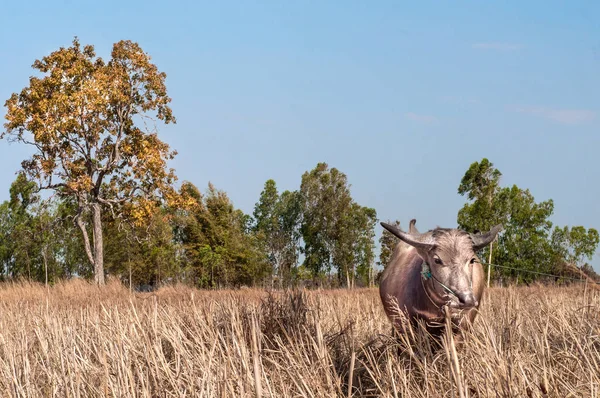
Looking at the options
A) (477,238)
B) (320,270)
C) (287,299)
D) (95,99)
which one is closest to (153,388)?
(287,299)

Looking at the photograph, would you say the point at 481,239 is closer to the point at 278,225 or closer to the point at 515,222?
the point at 515,222

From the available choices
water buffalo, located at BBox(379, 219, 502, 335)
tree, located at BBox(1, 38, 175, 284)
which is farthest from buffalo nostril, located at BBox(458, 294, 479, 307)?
tree, located at BBox(1, 38, 175, 284)

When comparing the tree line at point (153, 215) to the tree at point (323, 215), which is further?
the tree at point (323, 215)

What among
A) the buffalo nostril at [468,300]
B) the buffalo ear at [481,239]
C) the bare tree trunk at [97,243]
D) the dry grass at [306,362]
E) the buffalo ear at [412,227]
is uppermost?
the bare tree trunk at [97,243]

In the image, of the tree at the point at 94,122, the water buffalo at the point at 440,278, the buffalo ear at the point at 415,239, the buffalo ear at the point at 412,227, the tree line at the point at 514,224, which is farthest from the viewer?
the tree line at the point at 514,224

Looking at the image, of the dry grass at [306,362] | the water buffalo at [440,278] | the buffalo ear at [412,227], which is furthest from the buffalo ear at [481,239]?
the buffalo ear at [412,227]

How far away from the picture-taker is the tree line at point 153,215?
36625 millimetres

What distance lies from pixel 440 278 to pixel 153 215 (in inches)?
1353

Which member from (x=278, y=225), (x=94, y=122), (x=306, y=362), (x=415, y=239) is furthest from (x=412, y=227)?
(x=278, y=225)

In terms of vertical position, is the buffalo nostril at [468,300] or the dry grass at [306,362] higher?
the buffalo nostril at [468,300]

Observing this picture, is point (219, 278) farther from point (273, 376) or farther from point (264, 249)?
point (273, 376)

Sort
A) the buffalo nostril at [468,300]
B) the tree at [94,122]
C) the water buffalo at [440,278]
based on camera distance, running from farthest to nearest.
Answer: the tree at [94,122]
the water buffalo at [440,278]
the buffalo nostril at [468,300]

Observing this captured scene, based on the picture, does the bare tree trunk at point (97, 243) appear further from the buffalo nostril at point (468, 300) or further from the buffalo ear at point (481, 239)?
the buffalo nostril at point (468, 300)

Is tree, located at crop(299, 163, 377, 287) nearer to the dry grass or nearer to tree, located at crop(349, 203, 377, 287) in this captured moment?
tree, located at crop(349, 203, 377, 287)
